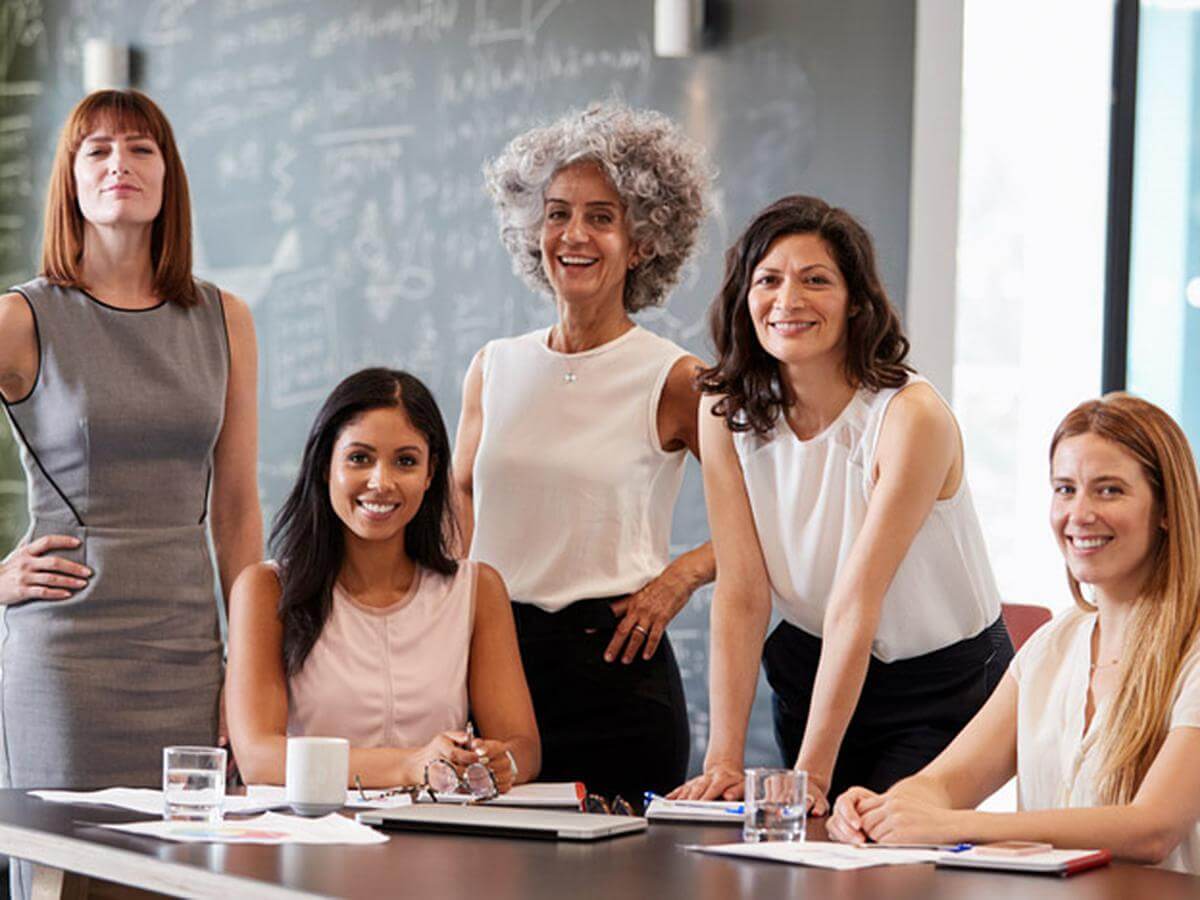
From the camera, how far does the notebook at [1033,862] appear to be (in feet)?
5.53

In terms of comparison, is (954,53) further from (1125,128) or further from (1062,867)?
(1062,867)

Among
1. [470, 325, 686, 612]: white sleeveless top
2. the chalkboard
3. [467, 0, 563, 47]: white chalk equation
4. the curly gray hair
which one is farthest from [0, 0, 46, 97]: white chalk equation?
[470, 325, 686, 612]: white sleeveless top

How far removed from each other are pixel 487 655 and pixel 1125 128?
240 centimetres

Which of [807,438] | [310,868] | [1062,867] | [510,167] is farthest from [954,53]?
[310,868]

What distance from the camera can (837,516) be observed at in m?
2.51

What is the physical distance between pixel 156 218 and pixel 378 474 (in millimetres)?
545

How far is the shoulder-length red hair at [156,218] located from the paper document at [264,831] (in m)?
1.04

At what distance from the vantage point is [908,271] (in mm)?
3678

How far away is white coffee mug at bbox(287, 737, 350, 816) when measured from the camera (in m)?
2.00

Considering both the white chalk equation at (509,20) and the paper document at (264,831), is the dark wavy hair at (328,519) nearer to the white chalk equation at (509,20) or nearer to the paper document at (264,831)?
the paper document at (264,831)

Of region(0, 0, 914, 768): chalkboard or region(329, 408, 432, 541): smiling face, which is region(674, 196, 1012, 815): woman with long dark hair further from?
region(0, 0, 914, 768): chalkboard

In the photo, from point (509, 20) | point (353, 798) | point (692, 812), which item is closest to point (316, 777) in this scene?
point (353, 798)

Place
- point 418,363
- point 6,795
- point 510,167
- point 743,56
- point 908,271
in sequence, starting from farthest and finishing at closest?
point 418,363 → point 743,56 → point 908,271 → point 510,167 → point 6,795

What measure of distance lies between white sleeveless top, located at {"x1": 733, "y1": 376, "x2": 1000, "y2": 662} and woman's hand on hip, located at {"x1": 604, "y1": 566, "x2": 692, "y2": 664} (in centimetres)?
25
